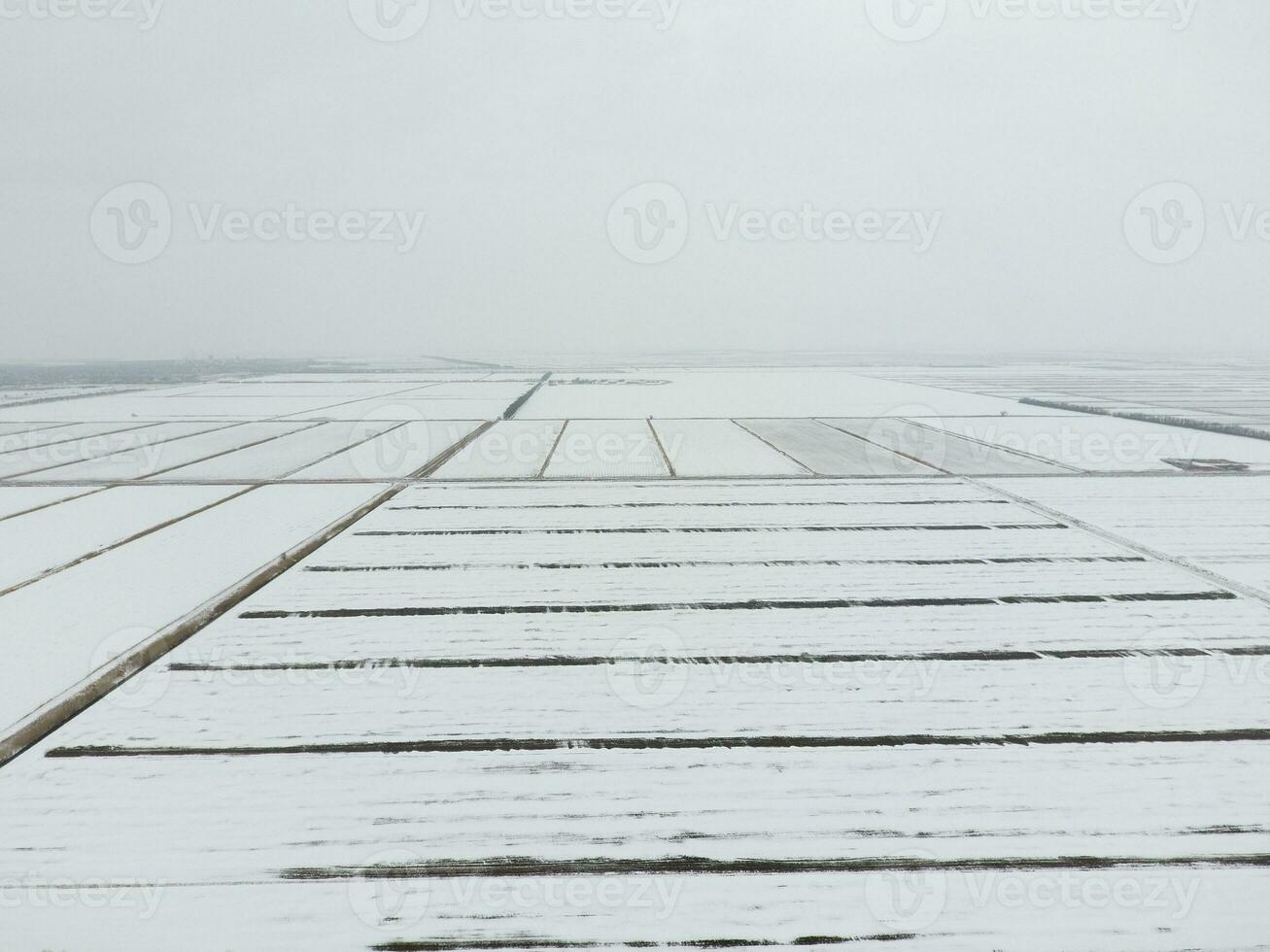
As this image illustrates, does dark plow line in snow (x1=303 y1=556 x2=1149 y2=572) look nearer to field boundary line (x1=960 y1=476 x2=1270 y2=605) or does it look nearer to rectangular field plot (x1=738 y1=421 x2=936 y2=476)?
field boundary line (x1=960 y1=476 x2=1270 y2=605)

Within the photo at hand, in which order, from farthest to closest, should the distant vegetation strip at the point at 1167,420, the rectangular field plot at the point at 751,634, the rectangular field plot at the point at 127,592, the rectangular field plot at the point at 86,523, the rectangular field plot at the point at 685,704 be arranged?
the distant vegetation strip at the point at 1167,420
the rectangular field plot at the point at 86,523
the rectangular field plot at the point at 751,634
the rectangular field plot at the point at 127,592
the rectangular field plot at the point at 685,704

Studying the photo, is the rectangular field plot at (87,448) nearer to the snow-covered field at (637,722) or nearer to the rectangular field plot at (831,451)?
the snow-covered field at (637,722)


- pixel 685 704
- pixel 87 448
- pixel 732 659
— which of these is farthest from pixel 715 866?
pixel 87 448

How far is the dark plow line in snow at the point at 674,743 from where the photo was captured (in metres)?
3.20

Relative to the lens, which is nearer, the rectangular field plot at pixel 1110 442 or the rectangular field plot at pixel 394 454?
the rectangular field plot at pixel 394 454

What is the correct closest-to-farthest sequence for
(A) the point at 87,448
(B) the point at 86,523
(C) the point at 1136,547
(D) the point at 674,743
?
(D) the point at 674,743 → (C) the point at 1136,547 → (B) the point at 86,523 → (A) the point at 87,448

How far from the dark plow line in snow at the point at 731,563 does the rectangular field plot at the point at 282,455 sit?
5.22 metres

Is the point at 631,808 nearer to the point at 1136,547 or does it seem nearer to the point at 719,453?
the point at 1136,547

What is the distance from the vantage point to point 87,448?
503 inches

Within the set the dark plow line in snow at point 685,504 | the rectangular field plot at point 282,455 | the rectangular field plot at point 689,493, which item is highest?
the rectangular field plot at point 282,455

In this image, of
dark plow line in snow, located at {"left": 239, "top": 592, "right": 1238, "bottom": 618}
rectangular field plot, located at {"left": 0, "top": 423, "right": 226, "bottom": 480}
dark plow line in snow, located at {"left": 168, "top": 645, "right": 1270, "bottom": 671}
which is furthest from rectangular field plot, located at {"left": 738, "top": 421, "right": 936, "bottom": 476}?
rectangular field plot, located at {"left": 0, "top": 423, "right": 226, "bottom": 480}

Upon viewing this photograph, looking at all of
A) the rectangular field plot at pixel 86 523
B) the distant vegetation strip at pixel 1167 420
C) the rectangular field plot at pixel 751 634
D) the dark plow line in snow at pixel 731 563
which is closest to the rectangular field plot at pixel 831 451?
the dark plow line in snow at pixel 731 563

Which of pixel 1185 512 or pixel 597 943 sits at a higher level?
pixel 1185 512

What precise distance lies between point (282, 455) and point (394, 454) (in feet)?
6.41
